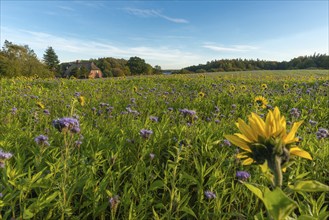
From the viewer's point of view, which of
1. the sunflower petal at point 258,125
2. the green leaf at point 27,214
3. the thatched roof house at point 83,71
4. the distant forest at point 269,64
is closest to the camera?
the sunflower petal at point 258,125

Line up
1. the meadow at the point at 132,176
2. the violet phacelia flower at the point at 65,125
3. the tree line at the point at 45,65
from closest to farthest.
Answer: the meadow at the point at 132,176 < the violet phacelia flower at the point at 65,125 < the tree line at the point at 45,65

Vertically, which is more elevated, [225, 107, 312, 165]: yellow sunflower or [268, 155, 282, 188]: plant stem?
[225, 107, 312, 165]: yellow sunflower

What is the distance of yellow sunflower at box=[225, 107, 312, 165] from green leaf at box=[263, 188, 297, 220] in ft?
0.39

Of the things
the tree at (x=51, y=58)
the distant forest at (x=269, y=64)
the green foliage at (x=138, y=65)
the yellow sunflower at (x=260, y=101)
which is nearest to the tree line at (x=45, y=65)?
the distant forest at (x=269, y=64)

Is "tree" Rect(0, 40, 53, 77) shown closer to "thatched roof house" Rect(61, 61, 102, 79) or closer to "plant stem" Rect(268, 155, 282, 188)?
"thatched roof house" Rect(61, 61, 102, 79)

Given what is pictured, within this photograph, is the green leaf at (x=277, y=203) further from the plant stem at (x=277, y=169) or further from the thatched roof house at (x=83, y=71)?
the thatched roof house at (x=83, y=71)

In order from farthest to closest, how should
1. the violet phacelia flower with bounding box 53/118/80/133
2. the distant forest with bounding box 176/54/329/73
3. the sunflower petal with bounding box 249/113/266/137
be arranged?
1. the distant forest with bounding box 176/54/329/73
2. the violet phacelia flower with bounding box 53/118/80/133
3. the sunflower petal with bounding box 249/113/266/137

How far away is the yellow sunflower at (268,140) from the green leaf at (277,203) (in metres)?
0.12

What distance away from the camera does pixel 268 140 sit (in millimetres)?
890

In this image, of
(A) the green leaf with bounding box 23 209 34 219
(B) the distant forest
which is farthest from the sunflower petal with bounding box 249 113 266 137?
(B) the distant forest

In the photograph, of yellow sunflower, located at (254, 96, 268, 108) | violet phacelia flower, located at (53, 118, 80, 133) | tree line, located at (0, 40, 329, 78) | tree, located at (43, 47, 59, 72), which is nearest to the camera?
violet phacelia flower, located at (53, 118, 80, 133)

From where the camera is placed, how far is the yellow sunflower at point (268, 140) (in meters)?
0.87

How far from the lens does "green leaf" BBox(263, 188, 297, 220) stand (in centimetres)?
80

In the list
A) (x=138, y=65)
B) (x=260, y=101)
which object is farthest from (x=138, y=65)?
(x=260, y=101)
